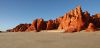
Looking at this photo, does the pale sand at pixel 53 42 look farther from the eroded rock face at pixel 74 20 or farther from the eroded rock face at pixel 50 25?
the eroded rock face at pixel 50 25

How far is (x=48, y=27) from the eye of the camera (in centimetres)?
4250

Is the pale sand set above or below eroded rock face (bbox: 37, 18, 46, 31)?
below

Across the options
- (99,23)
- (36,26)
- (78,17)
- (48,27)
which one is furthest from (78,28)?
(36,26)

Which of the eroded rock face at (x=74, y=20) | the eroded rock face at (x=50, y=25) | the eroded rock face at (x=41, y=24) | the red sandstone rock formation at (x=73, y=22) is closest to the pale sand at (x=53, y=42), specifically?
the red sandstone rock formation at (x=73, y=22)

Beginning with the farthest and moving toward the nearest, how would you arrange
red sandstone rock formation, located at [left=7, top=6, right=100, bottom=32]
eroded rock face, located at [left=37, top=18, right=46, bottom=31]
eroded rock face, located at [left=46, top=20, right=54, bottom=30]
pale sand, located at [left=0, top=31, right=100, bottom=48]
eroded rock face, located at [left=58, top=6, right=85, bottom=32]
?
eroded rock face, located at [left=37, top=18, right=46, bottom=31] → eroded rock face, located at [left=46, top=20, right=54, bottom=30] → red sandstone rock formation, located at [left=7, top=6, right=100, bottom=32] → eroded rock face, located at [left=58, top=6, right=85, bottom=32] → pale sand, located at [left=0, top=31, right=100, bottom=48]

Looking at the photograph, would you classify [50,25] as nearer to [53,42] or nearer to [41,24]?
[41,24]

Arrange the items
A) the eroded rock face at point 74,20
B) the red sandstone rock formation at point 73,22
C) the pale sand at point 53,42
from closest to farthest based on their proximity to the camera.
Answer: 1. the pale sand at point 53,42
2. the eroded rock face at point 74,20
3. the red sandstone rock formation at point 73,22

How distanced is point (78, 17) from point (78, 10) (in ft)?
7.03

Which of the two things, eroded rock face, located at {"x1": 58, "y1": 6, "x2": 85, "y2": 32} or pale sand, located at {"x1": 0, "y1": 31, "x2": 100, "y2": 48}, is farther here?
eroded rock face, located at {"x1": 58, "y1": 6, "x2": 85, "y2": 32}

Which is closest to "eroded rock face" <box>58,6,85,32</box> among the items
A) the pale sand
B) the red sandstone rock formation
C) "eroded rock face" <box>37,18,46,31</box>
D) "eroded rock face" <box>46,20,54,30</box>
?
the red sandstone rock formation

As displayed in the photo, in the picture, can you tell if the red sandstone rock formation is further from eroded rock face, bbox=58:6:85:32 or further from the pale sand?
the pale sand

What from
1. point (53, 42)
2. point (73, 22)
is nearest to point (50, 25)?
point (73, 22)

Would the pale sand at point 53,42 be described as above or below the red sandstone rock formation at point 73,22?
below

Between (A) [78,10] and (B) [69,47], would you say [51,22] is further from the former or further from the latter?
(B) [69,47]
